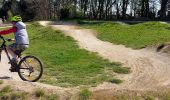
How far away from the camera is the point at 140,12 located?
5328 cm

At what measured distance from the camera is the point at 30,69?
10109mm

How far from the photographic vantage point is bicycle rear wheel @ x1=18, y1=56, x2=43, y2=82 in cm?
1005

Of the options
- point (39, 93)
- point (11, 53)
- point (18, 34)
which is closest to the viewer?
point (39, 93)

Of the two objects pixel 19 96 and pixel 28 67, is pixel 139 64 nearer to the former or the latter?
pixel 28 67

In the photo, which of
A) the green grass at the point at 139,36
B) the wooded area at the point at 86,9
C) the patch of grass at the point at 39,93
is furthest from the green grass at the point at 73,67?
the wooded area at the point at 86,9

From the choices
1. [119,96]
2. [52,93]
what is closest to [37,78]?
[52,93]

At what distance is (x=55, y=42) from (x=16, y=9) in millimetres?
33077

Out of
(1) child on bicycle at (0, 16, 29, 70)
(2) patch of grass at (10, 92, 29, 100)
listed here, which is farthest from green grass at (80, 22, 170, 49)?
(2) patch of grass at (10, 92, 29, 100)

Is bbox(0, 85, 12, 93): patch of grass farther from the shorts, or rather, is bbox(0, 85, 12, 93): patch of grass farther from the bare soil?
the shorts

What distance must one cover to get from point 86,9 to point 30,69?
44657 millimetres

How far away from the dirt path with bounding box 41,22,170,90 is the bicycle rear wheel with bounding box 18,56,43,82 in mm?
1573

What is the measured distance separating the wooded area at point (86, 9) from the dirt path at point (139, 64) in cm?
3072

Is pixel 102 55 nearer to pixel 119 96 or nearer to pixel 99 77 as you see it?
pixel 99 77

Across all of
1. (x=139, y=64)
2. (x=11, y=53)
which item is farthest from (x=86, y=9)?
(x=11, y=53)
